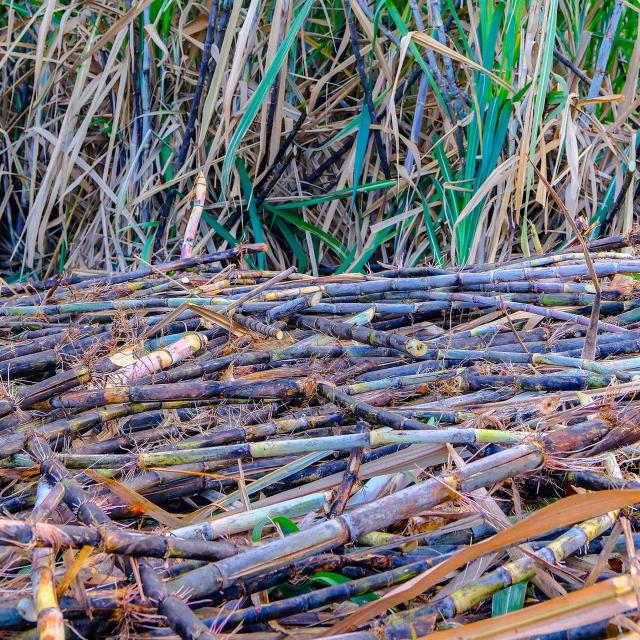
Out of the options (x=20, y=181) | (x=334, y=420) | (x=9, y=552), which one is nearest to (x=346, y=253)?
(x=20, y=181)

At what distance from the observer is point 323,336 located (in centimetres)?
162

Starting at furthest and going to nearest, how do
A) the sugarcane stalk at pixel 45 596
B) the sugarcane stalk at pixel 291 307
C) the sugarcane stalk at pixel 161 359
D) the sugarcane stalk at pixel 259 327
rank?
the sugarcane stalk at pixel 291 307, the sugarcane stalk at pixel 259 327, the sugarcane stalk at pixel 161 359, the sugarcane stalk at pixel 45 596

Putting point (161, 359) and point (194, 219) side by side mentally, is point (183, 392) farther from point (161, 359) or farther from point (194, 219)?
point (194, 219)

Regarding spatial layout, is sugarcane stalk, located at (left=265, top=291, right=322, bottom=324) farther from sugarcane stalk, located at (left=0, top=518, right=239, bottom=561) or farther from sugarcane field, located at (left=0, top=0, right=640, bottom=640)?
sugarcane stalk, located at (left=0, top=518, right=239, bottom=561)

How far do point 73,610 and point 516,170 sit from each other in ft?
7.08

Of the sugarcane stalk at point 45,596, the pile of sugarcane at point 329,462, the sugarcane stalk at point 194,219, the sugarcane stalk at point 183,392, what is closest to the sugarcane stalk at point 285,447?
the pile of sugarcane at point 329,462

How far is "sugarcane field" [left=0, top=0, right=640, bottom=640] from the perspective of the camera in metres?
0.84

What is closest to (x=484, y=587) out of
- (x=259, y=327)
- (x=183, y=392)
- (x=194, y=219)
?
(x=183, y=392)

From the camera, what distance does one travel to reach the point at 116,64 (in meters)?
3.20

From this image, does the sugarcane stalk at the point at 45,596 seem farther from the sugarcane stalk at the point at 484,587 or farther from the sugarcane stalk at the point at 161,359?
the sugarcane stalk at the point at 161,359

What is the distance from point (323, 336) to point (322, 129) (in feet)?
5.41

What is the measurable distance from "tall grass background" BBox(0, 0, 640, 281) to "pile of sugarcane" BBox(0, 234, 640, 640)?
98 centimetres


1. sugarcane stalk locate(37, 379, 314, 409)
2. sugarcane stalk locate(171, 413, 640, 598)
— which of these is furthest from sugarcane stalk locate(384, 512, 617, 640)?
sugarcane stalk locate(37, 379, 314, 409)

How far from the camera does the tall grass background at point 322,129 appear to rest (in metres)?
2.69
